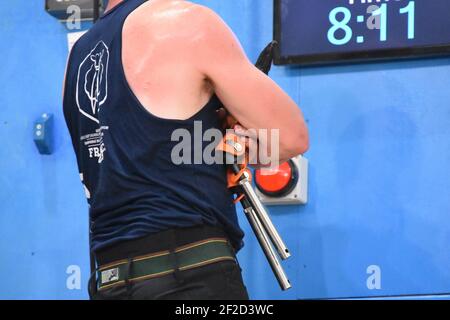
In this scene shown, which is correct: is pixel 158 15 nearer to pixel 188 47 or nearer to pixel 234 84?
pixel 188 47

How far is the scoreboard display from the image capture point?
7.25 ft

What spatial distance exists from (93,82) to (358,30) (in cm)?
97

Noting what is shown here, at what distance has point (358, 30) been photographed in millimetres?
2279

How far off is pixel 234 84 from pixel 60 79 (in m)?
1.23

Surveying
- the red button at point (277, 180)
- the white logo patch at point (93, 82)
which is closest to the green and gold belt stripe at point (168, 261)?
the white logo patch at point (93, 82)

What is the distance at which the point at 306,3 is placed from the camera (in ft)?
7.64

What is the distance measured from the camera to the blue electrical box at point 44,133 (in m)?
2.54

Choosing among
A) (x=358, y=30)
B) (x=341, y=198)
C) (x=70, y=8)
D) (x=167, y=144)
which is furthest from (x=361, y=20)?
(x=167, y=144)

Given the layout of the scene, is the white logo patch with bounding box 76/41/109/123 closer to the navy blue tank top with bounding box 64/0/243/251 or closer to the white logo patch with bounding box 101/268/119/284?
the navy blue tank top with bounding box 64/0/243/251

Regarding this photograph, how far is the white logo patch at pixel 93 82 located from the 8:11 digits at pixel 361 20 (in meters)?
0.91

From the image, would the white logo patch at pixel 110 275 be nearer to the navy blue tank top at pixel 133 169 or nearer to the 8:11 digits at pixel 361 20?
the navy blue tank top at pixel 133 169

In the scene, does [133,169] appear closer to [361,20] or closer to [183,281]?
[183,281]

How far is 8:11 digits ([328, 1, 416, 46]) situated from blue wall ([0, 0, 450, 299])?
86mm

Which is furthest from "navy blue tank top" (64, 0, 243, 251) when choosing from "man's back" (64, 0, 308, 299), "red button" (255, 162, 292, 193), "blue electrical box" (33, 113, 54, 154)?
"blue electrical box" (33, 113, 54, 154)
